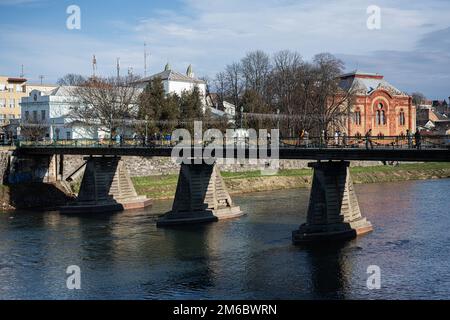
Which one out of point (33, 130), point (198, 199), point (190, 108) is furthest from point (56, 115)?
point (198, 199)

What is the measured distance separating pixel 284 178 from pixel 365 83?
34.3m

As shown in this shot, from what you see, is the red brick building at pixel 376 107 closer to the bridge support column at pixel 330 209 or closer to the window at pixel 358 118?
the window at pixel 358 118

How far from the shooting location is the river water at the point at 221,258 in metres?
29.1

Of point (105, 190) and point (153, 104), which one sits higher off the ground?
point (153, 104)

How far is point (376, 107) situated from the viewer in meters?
103

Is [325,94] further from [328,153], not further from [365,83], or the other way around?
[328,153]

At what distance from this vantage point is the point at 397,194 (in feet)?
218

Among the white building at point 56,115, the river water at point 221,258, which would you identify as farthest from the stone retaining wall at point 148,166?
the river water at point 221,258

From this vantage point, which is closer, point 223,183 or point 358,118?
point 223,183

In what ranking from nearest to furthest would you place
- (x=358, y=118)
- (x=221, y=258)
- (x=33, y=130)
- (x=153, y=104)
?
1. (x=221, y=258)
2. (x=153, y=104)
3. (x=33, y=130)
4. (x=358, y=118)

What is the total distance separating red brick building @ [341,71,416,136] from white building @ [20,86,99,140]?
1599 inches

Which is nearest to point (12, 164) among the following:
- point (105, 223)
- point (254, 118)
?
point (105, 223)

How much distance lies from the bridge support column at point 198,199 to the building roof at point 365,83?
51960 millimetres

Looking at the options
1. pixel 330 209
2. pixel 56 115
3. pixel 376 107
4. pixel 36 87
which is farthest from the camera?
pixel 36 87
